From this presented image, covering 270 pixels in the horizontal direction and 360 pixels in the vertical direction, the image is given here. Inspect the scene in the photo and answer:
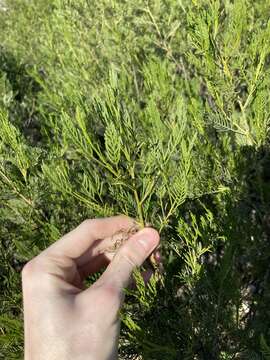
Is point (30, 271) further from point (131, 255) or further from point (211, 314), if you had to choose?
point (211, 314)

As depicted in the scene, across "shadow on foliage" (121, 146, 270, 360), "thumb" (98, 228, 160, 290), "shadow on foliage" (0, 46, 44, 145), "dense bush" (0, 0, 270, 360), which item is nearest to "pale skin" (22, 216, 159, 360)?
"thumb" (98, 228, 160, 290)

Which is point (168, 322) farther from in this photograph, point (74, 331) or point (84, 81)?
point (84, 81)

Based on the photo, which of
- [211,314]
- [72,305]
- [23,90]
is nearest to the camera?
[72,305]

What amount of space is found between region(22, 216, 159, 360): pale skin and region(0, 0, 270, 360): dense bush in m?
0.12

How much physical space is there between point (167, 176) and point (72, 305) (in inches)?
28.7

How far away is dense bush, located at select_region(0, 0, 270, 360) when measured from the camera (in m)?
1.92

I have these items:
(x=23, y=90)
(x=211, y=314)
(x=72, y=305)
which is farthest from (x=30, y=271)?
(x=23, y=90)

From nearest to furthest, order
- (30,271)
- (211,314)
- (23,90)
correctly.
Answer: (30,271) < (211,314) < (23,90)

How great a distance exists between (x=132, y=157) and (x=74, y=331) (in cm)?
81

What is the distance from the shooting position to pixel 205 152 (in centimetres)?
292

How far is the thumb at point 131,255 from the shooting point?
1889 mm

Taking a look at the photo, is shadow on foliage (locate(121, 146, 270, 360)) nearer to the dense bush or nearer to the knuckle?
the dense bush

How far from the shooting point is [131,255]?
1.92 m

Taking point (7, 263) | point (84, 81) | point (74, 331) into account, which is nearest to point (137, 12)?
point (84, 81)
